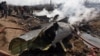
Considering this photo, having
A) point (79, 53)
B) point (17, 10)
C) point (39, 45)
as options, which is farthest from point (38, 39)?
point (17, 10)

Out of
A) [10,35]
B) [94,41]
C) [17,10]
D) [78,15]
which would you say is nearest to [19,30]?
[10,35]

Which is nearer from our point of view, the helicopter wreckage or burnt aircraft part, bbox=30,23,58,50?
the helicopter wreckage

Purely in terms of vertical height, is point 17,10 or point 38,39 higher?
point 38,39

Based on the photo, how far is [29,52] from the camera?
9445 mm

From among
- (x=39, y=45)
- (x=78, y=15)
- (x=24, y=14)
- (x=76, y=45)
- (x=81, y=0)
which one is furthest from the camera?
(x=81, y=0)

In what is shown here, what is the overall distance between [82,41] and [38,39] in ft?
7.27

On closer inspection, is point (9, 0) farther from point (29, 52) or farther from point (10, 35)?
point (29, 52)

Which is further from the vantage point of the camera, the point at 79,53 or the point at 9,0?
the point at 9,0

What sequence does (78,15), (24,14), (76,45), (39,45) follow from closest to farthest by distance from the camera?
(39,45) → (76,45) → (78,15) → (24,14)

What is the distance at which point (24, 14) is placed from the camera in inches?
719

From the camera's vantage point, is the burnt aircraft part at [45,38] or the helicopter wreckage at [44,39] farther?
the burnt aircraft part at [45,38]

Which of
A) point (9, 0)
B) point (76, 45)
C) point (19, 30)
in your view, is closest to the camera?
point (76, 45)

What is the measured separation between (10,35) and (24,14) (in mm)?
6818

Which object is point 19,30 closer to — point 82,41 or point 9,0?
point 82,41
